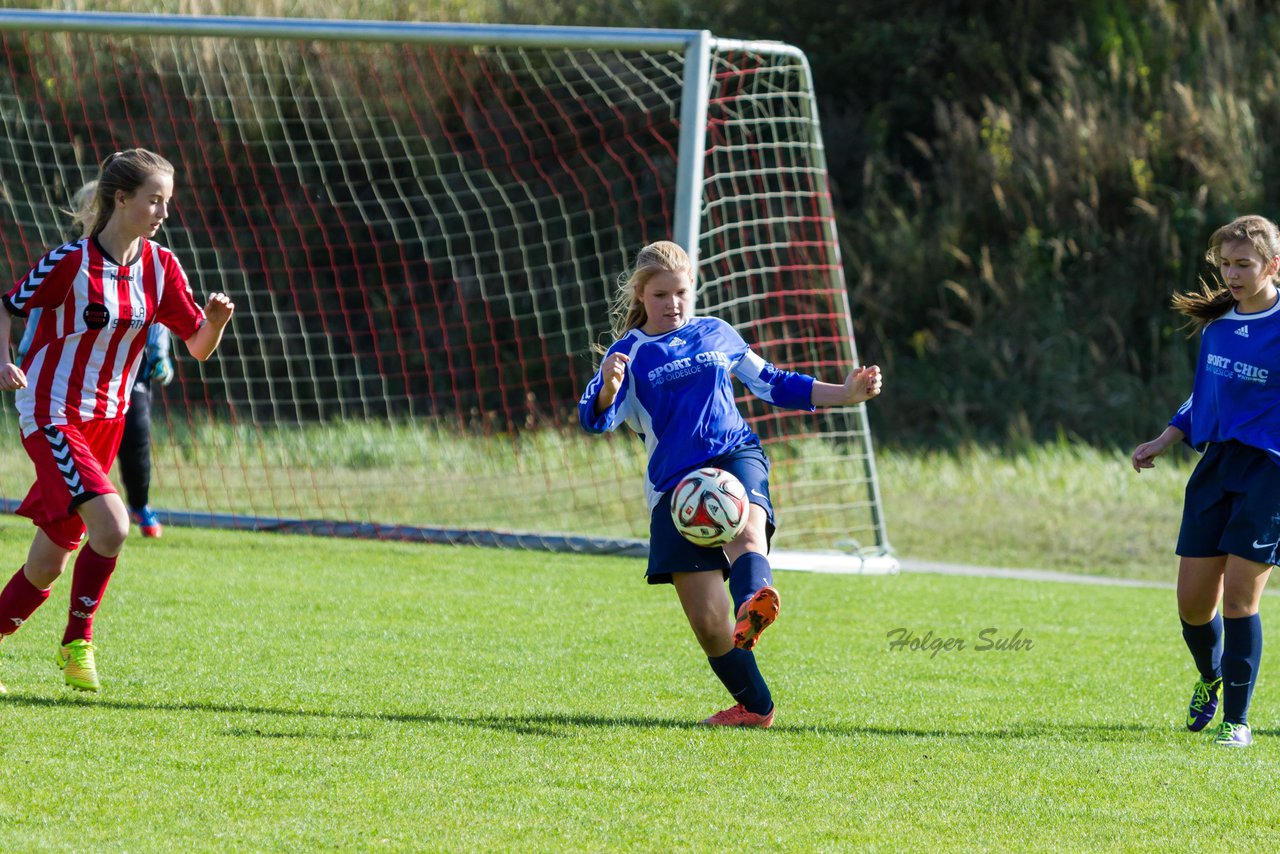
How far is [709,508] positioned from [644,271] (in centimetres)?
77

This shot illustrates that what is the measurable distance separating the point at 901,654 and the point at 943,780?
2.09m

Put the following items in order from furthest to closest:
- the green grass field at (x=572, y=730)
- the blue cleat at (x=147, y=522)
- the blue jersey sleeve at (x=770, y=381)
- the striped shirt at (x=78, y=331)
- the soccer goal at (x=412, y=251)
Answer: the soccer goal at (x=412, y=251) < the blue cleat at (x=147, y=522) < the blue jersey sleeve at (x=770, y=381) < the striped shirt at (x=78, y=331) < the green grass field at (x=572, y=730)

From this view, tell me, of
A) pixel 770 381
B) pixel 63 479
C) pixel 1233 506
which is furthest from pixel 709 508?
pixel 63 479

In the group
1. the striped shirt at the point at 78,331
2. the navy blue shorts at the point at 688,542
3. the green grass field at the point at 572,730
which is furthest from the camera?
the striped shirt at the point at 78,331

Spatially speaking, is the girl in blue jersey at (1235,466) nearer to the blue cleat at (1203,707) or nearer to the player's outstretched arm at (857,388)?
the blue cleat at (1203,707)

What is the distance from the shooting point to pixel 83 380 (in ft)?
14.8

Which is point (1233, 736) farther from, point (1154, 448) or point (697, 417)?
point (697, 417)

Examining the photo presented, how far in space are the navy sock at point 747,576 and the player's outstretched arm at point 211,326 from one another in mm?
1685

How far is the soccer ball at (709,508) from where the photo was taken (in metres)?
4.23

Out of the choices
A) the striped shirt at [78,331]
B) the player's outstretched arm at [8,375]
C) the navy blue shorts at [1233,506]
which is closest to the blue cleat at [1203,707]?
the navy blue shorts at [1233,506]

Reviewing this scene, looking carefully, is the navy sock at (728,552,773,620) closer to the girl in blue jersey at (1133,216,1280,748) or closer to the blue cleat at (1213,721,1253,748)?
the girl in blue jersey at (1133,216,1280,748)

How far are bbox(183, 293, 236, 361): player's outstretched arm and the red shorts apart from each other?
1.27 feet

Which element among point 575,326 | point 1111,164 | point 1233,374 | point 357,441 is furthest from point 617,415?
point 1111,164

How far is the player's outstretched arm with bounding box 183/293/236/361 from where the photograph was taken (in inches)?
179
